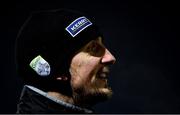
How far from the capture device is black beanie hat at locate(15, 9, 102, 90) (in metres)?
2.14

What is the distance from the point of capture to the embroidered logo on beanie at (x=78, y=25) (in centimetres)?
218

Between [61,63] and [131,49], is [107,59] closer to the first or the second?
[61,63]

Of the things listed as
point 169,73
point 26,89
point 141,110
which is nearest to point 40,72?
point 26,89

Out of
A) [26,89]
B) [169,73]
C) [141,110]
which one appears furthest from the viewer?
[169,73]

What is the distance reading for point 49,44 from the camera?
213 cm

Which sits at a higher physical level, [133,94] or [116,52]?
[116,52]

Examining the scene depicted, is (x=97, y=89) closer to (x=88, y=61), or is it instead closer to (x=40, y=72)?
(x=88, y=61)

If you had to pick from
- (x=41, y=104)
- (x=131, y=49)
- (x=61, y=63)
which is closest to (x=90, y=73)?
(x=61, y=63)

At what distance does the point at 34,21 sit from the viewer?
219 cm

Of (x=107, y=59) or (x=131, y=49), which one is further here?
(x=131, y=49)

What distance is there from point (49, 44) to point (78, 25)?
0.18m

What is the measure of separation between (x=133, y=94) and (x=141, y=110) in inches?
6.3

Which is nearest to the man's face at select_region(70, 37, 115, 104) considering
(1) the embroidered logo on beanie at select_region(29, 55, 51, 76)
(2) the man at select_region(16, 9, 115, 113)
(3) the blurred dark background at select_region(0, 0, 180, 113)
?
(2) the man at select_region(16, 9, 115, 113)

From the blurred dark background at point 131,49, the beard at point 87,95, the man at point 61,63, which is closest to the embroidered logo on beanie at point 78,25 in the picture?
the man at point 61,63
